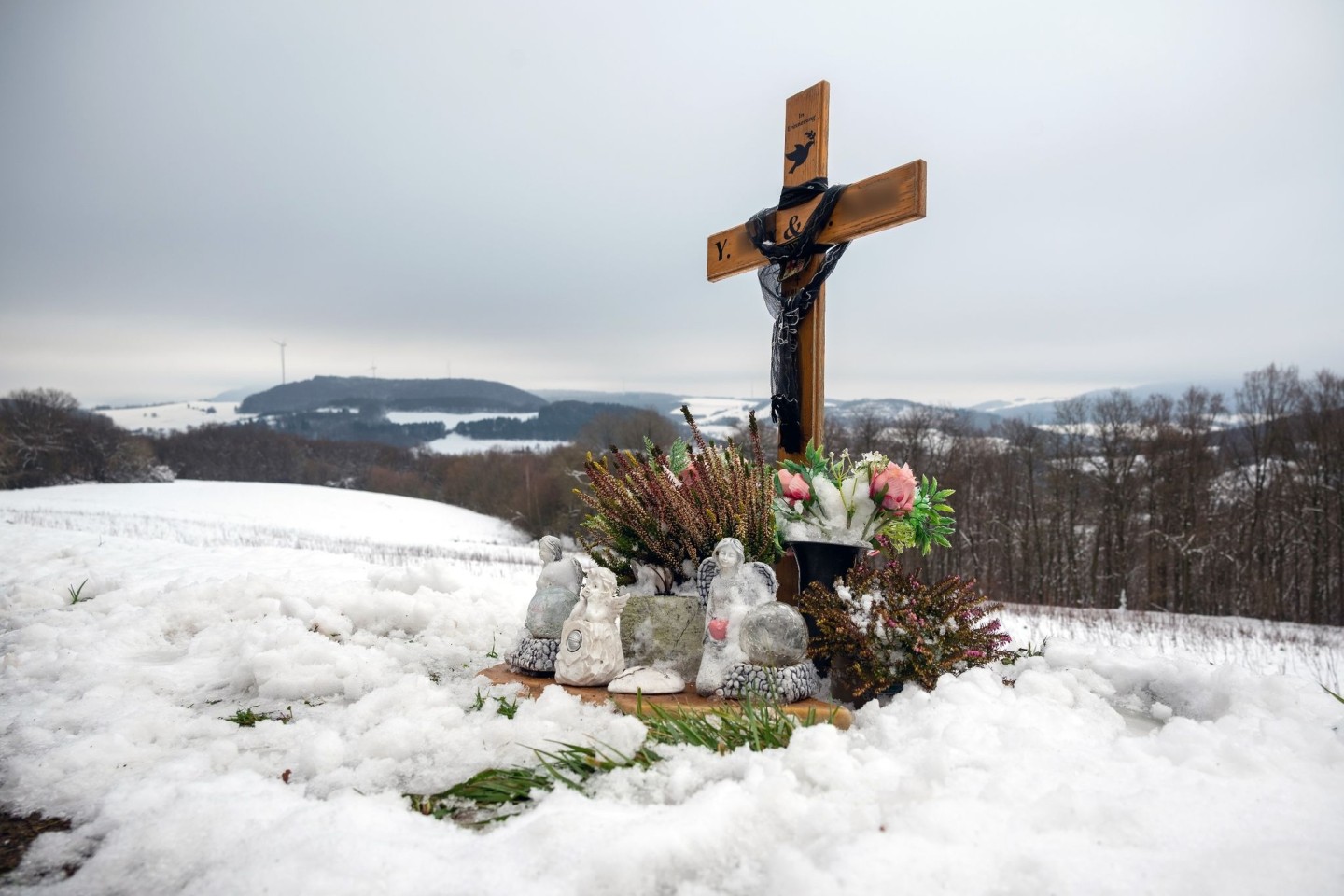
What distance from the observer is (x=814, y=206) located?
5070 mm

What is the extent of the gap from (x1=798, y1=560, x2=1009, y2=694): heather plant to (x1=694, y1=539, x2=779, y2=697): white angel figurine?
405mm

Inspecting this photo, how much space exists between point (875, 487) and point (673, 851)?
2.39 meters

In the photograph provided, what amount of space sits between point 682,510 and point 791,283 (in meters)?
2.11

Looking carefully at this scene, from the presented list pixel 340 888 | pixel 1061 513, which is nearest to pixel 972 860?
pixel 340 888

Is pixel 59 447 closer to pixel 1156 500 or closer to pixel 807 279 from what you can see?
pixel 807 279

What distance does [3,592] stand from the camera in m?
5.79

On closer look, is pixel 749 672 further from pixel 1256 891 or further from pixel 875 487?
pixel 1256 891

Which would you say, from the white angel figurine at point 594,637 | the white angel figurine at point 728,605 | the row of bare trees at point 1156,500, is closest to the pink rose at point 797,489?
the white angel figurine at point 728,605

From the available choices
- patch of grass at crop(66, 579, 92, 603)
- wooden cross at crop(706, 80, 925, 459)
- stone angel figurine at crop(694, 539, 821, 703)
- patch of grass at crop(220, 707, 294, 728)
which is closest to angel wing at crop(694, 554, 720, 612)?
stone angel figurine at crop(694, 539, 821, 703)

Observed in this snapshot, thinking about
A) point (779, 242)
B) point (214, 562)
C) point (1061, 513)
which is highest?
point (779, 242)

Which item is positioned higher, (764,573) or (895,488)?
(895,488)

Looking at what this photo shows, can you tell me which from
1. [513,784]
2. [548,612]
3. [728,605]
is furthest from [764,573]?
[513,784]

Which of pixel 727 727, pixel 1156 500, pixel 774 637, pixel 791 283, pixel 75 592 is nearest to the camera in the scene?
pixel 727 727

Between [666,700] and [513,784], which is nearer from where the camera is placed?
[513,784]
